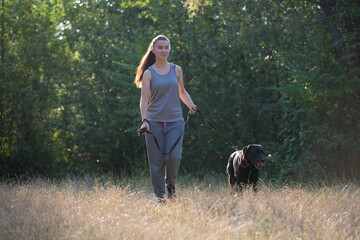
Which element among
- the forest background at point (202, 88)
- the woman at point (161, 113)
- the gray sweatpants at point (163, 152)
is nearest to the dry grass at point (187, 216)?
the gray sweatpants at point (163, 152)

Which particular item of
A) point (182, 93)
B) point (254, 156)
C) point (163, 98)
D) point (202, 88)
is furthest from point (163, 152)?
point (202, 88)

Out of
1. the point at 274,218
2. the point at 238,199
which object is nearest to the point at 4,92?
the point at 238,199

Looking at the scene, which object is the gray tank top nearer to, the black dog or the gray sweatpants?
the gray sweatpants

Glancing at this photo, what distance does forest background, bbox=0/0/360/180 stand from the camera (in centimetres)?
1023

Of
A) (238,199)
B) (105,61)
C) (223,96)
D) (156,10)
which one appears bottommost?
(238,199)

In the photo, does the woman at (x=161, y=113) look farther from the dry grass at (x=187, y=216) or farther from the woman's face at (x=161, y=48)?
the dry grass at (x=187, y=216)

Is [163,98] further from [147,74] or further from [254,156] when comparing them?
[254,156]

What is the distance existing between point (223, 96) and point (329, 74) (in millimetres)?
4479

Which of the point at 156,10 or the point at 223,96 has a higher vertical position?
the point at 156,10

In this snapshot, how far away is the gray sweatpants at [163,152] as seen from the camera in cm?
668

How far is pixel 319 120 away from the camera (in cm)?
1030

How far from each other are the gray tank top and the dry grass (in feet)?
3.58

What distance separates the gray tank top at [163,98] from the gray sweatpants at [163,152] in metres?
0.09

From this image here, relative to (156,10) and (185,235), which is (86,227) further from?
(156,10)
